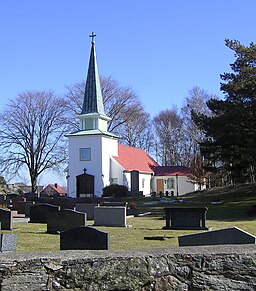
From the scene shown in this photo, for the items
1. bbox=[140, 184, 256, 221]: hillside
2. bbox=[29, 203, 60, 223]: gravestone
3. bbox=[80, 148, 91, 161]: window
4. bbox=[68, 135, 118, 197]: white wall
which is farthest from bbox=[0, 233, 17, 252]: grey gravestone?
bbox=[80, 148, 91, 161]: window

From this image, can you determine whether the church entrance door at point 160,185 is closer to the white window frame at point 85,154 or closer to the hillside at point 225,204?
the white window frame at point 85,154

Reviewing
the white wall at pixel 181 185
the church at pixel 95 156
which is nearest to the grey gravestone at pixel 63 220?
the church at pixel 95 156

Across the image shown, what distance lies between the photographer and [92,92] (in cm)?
5428

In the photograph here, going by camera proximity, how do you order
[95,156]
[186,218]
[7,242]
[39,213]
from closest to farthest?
[7,242] → [186,218] → [39,213] → [95,156]

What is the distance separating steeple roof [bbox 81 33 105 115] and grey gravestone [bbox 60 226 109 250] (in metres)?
44.5

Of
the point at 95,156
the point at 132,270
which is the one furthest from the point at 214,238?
the point at 95,156

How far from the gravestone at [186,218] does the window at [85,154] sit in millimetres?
34351

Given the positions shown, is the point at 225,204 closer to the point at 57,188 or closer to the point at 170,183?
the point at 170,183

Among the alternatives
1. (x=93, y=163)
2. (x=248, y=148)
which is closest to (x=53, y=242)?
(x=248, y=148)

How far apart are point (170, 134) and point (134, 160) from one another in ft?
33.6

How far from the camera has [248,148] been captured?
28.2 metres

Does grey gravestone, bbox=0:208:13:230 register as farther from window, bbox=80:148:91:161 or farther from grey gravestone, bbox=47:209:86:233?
window, bbox=80:148:91:161

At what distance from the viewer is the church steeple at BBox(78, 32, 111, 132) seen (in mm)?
53281

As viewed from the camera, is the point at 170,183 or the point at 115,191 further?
the point at 170,183
